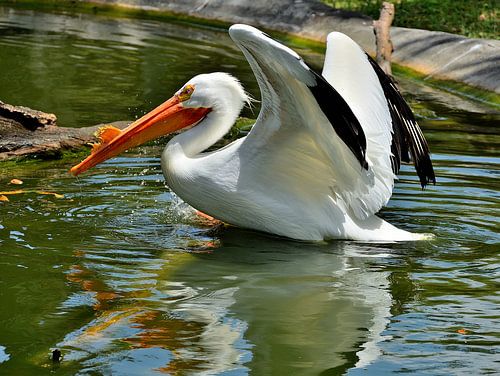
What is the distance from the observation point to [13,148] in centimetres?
678

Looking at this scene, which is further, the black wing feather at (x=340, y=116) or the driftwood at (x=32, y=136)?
the driftwood at (x=32, y=136)

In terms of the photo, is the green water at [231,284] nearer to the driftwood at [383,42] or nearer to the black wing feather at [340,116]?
the black wing feather at [340,116]

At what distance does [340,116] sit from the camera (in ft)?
16.1

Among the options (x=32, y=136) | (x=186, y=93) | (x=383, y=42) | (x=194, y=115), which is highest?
Answer: (x=383, y=42)

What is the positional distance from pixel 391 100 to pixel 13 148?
236cm

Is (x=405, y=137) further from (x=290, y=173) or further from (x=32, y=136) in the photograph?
(x=32, y=136)

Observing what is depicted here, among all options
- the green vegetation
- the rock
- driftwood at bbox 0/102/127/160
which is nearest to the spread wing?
driftwood at bbox 0/102/127/160

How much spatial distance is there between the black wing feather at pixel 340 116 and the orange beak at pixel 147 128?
1.10 meters

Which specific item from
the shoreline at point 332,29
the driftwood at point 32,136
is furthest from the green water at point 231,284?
the shoreline at point 332,29

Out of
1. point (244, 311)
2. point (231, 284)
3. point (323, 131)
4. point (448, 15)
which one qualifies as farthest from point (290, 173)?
point (448, 15)

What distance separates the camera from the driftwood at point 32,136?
22.3 feet

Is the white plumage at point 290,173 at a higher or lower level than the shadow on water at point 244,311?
higher

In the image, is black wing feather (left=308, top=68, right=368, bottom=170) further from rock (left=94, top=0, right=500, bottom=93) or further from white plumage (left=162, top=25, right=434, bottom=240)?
rock (left=94, top=0, right=500, bottom=93)

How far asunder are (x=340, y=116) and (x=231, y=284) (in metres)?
0.89
